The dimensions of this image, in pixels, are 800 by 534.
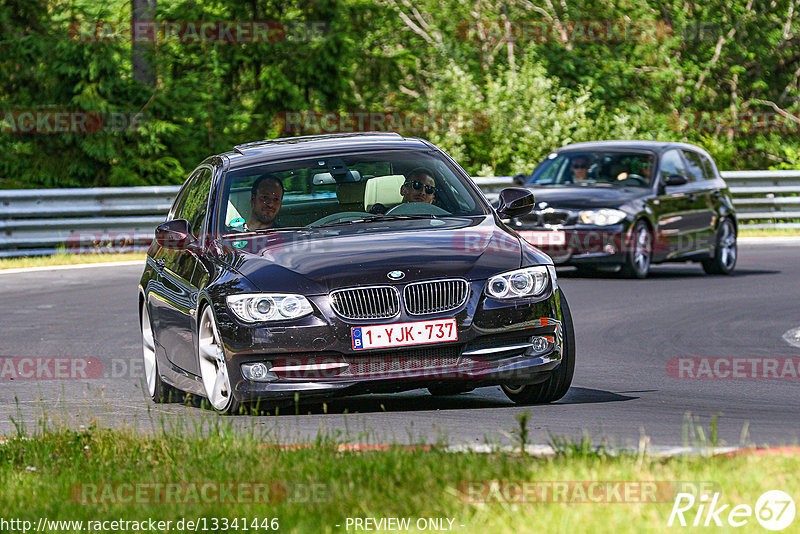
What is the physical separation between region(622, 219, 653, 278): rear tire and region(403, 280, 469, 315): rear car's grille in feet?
32.9

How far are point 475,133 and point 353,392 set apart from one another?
22.8 meters

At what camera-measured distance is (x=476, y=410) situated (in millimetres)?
8234

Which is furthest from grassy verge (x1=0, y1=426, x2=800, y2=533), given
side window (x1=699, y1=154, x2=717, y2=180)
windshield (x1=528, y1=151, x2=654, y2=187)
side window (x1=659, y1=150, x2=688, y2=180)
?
side window (x1=699, y1=154, x2=717, y2=180)

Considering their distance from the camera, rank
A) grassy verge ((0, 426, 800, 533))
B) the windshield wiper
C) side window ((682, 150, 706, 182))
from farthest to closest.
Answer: side window ((682, 150, 706, 182)) < the windshield wiper < grassy verge ((0, 426, 800, 533))

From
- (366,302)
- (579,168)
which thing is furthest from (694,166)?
(366,302)

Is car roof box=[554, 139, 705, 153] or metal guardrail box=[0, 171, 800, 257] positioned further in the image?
metal guardrail box=[0, 171, 800, 257]

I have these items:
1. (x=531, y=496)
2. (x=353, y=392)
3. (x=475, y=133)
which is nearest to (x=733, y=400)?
(x=353, y=392)

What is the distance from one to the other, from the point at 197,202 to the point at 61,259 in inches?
452

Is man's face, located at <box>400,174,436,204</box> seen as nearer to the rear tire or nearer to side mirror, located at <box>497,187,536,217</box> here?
side mirror, located at <box>497,187,536,217</box>

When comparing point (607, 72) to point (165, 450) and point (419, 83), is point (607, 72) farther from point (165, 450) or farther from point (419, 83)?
point (165, 450)

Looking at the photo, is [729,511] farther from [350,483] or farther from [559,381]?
[559,381]

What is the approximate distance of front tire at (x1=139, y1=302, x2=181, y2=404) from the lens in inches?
381

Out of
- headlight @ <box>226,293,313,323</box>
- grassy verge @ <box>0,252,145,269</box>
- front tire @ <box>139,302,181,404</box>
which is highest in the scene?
headlight @ <box>226,293,313,323</box>

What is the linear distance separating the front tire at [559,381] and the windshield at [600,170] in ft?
33.9
